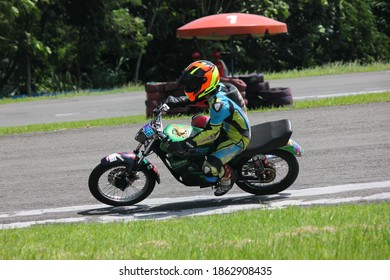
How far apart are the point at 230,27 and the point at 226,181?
12808mm

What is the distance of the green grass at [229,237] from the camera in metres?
6.84

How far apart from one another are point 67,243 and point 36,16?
71.6ft

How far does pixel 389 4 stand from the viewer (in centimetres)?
3853

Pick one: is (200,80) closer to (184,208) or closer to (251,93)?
(184,208)

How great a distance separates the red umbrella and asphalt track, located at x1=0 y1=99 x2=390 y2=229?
5707 millimetres

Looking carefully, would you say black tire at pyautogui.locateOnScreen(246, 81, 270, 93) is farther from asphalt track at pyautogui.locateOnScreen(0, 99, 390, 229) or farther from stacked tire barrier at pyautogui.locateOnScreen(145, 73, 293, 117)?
asphalt track at pyautogui.locateOnScreen(0, 99, 390, 229)

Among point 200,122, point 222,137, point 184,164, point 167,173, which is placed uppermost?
point 200,122

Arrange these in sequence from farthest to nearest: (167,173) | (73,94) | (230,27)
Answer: (73,94), (230,27), (167,173)

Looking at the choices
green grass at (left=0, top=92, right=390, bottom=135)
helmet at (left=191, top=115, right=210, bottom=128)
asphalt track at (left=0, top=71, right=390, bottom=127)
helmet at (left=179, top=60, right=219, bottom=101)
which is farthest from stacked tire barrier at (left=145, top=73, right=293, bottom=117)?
helmet at (left=179, top=60, right=219, bottom=101)

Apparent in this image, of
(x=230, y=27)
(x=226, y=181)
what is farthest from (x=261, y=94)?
(x=226, y=181)

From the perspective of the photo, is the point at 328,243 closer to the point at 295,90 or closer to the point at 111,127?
the point at 111,127

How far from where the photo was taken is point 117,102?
82.4 feet

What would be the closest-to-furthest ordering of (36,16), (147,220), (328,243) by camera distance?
(328,243)
(147,220)
(36,16)

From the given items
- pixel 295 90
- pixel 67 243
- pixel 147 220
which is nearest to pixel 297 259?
pixel 67 243
